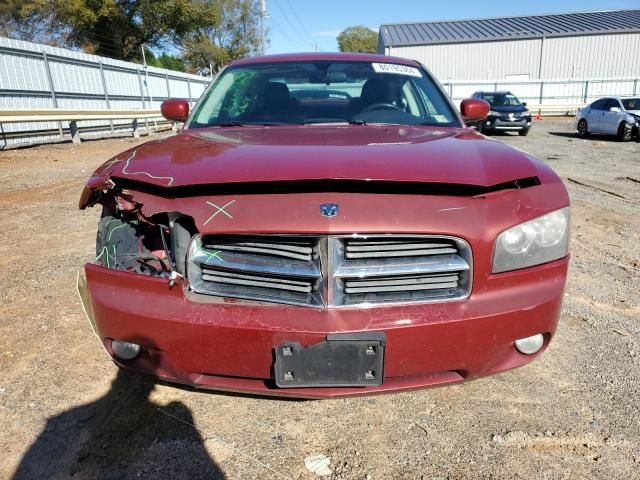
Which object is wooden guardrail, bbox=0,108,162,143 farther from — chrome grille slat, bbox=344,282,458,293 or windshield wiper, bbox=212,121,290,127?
chrome grille slat, bbox=344,282,458,293

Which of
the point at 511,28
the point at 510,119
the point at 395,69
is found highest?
the point at 511,28

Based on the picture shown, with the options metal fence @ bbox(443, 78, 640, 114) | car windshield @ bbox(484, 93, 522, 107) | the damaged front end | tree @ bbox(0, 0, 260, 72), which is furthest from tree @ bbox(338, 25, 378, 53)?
the damaged front end

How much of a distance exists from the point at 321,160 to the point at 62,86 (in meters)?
15.3

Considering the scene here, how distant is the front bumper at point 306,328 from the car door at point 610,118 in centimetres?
1610

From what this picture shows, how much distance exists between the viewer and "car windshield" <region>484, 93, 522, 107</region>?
17830 millimetres

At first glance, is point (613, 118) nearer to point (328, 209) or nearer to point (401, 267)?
point (401, 267)

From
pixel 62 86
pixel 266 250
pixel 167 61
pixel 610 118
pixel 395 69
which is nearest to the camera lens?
pixel 266 250

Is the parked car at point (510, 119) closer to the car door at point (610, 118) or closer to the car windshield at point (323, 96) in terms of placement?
the car door at point (610, 118)

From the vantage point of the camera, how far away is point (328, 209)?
1.69 meters

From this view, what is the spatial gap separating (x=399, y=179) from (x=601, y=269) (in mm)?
3010

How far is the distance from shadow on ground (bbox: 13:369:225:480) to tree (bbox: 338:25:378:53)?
86075 mm

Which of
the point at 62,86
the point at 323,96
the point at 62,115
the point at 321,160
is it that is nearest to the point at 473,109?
the point at 323,96

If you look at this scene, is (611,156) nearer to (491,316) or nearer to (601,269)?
(601,269)

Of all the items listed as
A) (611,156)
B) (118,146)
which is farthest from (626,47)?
(118,146)
